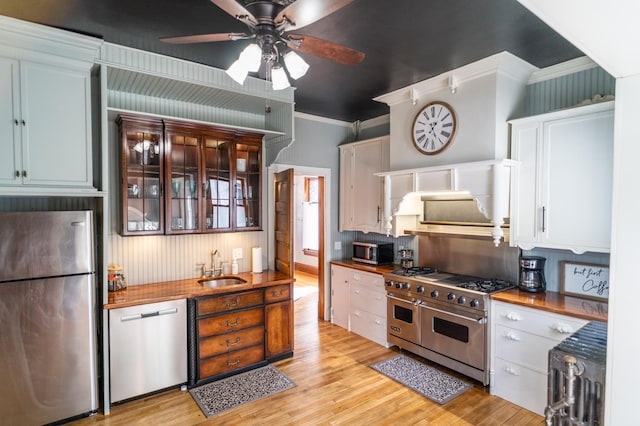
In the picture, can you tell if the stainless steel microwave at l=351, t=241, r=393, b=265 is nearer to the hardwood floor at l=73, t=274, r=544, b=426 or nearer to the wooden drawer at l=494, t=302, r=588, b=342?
the hardwood floor at l=73, t=274, r=544, b=426

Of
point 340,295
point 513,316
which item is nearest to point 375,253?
point 340,295

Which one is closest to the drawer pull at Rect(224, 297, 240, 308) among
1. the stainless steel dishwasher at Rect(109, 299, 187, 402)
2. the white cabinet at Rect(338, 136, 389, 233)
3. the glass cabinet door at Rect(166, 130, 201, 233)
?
the stainless steel dishwasher at Rect(109, 299, 187, 402)

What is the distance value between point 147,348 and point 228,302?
0.77 meters

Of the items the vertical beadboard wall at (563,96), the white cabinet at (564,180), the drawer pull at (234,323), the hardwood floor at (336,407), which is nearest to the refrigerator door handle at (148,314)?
the drawer pull at (234,323)

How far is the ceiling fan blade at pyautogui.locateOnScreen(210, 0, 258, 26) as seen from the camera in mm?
1569

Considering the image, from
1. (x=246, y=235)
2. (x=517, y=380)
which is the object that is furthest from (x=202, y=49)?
(x=517, y=380)

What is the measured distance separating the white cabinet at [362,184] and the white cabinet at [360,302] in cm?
66

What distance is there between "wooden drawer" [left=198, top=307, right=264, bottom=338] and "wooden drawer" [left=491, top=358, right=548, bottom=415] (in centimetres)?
228

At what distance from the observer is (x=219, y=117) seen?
3865 mm

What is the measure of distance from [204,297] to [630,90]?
128 inches

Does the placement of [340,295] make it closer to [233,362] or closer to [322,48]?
[233,362]

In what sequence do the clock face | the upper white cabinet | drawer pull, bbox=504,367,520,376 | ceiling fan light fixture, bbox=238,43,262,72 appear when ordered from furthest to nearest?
1. the clock face
2. drawer pull, bbox=504,367,520,376
3. the upper white cabinet
4. ceiling fan light fixture, bbox=238,43,262,72

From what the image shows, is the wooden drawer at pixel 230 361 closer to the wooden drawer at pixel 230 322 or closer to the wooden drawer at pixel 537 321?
the wooden drawer at pixel 230 322

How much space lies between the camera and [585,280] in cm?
291
